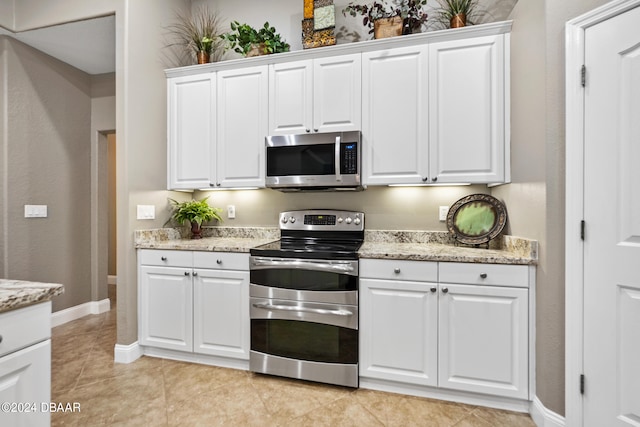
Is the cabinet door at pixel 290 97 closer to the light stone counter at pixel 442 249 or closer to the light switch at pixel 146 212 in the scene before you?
the light stone counter at pixel 442 249

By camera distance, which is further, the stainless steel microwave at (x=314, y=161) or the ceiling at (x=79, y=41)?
the ceiling at (x=79, y=41)

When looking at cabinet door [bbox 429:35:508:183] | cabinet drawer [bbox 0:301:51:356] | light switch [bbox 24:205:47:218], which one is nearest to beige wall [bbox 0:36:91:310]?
light switch [bbox 24:205:47:218]

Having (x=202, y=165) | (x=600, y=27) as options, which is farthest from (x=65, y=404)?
(x=600, y=27)

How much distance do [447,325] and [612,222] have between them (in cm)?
99

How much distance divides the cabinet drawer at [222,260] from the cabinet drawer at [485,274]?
1360mm

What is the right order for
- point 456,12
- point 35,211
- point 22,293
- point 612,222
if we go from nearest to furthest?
point 22,293, point 612,222, point 456,12, point 35,211

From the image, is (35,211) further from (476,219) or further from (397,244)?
(476,219)

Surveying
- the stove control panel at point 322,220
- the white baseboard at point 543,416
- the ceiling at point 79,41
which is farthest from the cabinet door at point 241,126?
the white baseboard at point 543,416

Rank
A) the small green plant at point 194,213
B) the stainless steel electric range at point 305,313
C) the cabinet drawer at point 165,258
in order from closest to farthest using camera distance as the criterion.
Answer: the stainless steel electric range at point 305,313, the cabinet drawer at point 165,258, the small green plant at point 194,213

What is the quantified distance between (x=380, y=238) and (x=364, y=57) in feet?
4.67

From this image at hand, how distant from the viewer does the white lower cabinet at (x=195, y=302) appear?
2.32m

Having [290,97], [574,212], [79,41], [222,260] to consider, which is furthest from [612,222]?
[79,41]

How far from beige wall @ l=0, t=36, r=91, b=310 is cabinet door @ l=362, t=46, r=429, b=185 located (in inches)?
126

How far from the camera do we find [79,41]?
9.78ft
